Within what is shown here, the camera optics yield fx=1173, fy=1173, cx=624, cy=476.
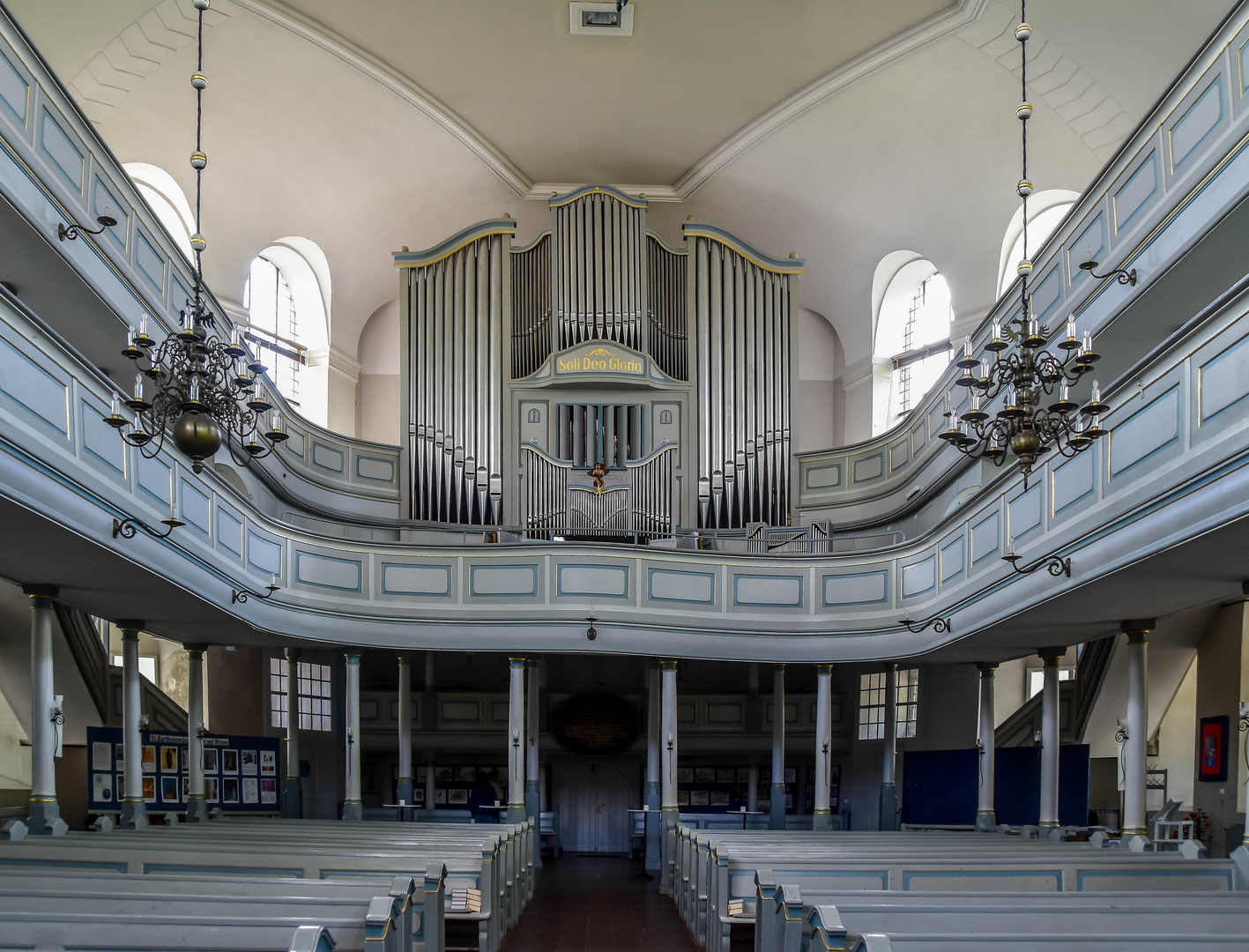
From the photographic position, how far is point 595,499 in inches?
719

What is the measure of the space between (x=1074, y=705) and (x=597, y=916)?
8.01m

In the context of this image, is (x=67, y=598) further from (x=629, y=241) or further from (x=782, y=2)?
(x=782, y=2)

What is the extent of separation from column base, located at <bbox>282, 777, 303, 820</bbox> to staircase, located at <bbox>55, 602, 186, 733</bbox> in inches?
70.7

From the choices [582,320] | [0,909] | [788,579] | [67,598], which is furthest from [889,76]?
[0,909]

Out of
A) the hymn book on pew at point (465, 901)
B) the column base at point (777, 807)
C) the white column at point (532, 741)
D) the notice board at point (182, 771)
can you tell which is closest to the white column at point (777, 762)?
the column base at point (777, 807)

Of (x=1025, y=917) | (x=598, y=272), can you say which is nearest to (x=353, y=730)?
(x=598, y=272)

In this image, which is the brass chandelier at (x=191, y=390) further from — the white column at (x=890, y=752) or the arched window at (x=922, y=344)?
the arched window at (x=922, y=344)

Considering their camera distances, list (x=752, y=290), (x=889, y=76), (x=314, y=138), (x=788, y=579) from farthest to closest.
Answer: (x=752, y=290) < (x=314, y=138) < (x=889, y=76) < (x=788, y=579)

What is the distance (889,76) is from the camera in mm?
17172

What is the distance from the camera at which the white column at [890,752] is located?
16.8 m

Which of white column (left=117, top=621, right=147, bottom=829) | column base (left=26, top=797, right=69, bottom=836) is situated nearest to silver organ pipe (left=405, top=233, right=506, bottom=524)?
white column (left=117, top=621, right=147, bottom=829)

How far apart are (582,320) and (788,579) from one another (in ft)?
19.3

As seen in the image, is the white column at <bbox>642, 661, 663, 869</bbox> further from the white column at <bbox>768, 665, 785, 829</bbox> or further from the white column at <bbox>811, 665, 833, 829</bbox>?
the white column at <bbox>811, 665, 833, 829</bbox>

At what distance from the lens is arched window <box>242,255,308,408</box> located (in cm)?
1931
